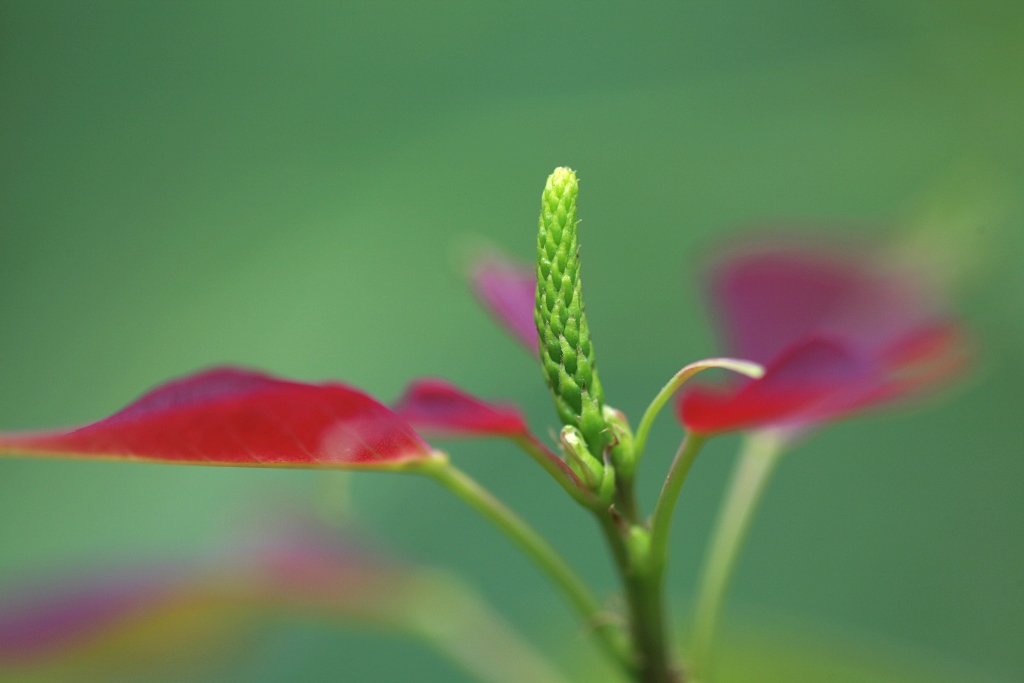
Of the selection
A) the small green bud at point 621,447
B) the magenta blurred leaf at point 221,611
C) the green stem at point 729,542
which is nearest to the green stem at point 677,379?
the small green bud at point 621,447

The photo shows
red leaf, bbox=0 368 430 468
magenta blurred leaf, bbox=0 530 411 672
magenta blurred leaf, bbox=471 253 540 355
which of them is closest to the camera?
red leaf, bbox=0 368 430 468

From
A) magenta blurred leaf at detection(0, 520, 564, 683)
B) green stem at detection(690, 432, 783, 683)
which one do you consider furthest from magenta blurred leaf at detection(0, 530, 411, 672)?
green stem at detection(690, 432, 783, 683)

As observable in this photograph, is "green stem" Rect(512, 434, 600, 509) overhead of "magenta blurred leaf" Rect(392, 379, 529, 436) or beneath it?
beneath

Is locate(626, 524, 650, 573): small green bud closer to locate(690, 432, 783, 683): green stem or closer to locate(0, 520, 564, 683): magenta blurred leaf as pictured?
locate(690, 432, 783, 683): green stem

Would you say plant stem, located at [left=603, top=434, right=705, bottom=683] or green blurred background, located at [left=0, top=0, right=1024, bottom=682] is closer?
plant stem, located at [left=603, top=434, right=705, bottom=683]

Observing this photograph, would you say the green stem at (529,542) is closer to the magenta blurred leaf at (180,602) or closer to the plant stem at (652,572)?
the plant stem at (652,572)

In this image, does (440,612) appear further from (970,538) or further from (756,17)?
(756,17)
